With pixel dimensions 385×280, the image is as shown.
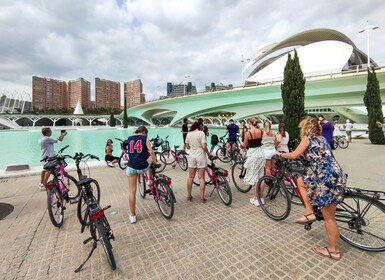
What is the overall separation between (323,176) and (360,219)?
3.18 ft

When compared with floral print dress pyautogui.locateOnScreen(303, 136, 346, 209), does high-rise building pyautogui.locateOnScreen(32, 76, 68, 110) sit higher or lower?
higher

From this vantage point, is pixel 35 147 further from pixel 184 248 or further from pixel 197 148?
pixel 184 248

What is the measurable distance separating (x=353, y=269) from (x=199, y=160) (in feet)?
9.75

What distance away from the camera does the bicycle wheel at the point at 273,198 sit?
3741 millimetres

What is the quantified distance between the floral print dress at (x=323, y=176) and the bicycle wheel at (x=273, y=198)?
96 centimetres

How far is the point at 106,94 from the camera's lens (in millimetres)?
105062

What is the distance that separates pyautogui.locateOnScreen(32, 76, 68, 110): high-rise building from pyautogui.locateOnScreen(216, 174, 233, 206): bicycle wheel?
110422 millimetres

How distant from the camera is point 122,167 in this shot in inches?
332

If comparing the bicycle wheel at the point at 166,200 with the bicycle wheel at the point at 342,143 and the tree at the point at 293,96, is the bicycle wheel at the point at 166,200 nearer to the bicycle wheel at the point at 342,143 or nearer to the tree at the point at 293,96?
the tree at the point at 293,96

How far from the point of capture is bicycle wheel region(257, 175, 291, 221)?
3.74m

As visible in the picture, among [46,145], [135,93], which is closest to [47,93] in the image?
[135,93]

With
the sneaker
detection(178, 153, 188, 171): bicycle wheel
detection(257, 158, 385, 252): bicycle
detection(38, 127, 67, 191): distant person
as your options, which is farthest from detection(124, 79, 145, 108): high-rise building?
detection(257, 158, 385, 252): bicycle

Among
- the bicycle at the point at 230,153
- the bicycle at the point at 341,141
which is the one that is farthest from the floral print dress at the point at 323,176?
the bicycle at the point at 341,141

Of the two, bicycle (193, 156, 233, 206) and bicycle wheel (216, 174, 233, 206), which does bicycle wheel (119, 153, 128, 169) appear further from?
bicycle wheel (216, 174, 233, 206)
